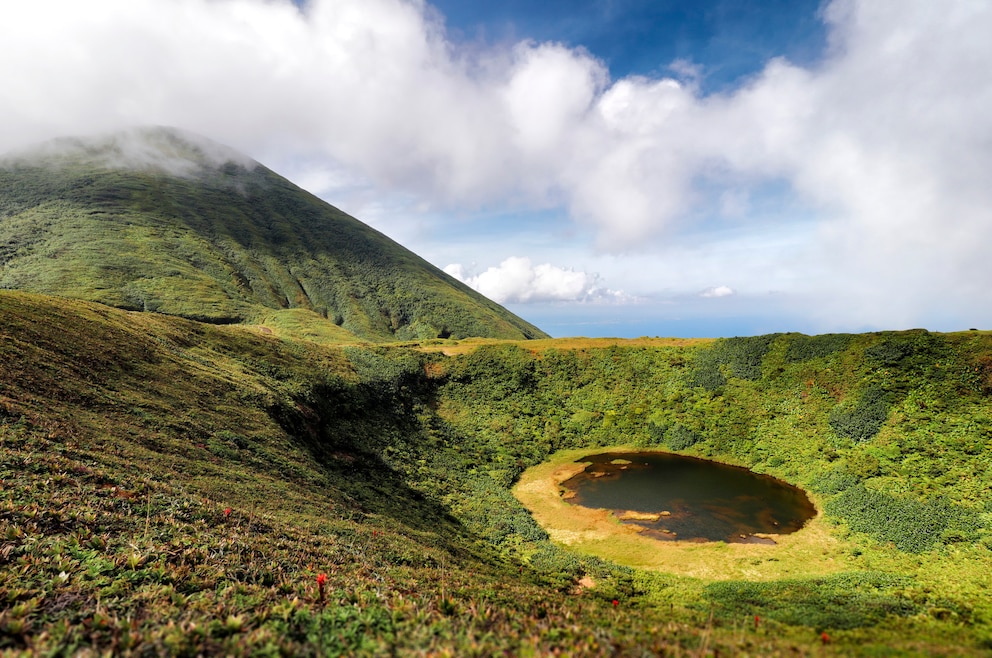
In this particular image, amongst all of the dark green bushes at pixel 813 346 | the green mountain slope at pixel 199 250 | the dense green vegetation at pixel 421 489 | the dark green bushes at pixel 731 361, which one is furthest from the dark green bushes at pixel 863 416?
the green mountain slope at pixel 199 250

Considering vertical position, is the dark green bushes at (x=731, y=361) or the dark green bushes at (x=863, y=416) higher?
the dark green bushes at (x=731, y=361)

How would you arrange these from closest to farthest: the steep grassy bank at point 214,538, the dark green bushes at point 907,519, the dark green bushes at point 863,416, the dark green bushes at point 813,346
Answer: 1. the steep grassy bank at point 214,538
2. the dark green bushes at point 907,519
3. the dark green bushes at point 863,416
4. the dark green bushes at point 813,346

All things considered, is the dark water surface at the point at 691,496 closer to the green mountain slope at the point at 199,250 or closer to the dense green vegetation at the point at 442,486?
the dense green vegetation at the point at 442,486

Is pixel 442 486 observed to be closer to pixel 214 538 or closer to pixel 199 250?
pixel 214 538

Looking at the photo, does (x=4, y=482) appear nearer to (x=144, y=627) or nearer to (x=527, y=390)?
(x=144, y=627)

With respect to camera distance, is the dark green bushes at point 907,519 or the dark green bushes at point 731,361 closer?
the dark green bushes at point 907,519

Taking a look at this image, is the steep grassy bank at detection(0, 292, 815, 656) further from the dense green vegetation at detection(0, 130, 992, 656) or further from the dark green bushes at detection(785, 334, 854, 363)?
the dark green bushes at detection(785, 334, 854, 363)

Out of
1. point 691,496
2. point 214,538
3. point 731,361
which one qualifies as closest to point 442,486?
point 691,496
